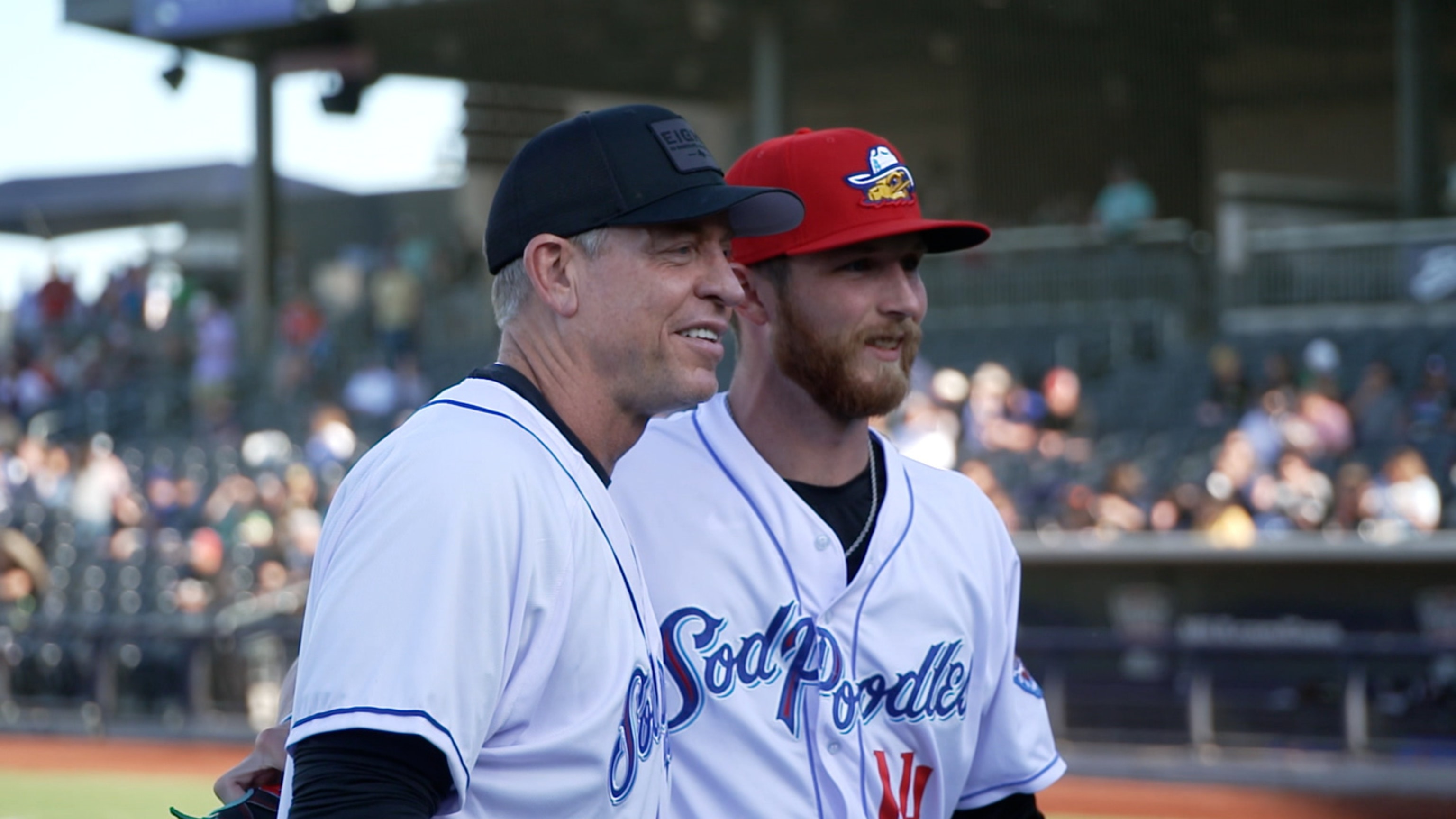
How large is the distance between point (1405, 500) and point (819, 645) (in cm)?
773

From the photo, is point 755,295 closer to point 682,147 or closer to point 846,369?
point 846,369

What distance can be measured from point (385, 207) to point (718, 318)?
23.0 m

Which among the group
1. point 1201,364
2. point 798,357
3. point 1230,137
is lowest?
point 1201,364

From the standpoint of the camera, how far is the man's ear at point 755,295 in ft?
8.94

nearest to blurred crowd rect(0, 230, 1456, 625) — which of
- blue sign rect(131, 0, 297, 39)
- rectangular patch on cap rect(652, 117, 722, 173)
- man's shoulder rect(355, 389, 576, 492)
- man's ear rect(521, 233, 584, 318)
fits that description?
blue sign rect(131, 0, 297, 39)

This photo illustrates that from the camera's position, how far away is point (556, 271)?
75.7 inches

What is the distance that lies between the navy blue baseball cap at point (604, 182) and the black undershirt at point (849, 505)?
84 centimetres

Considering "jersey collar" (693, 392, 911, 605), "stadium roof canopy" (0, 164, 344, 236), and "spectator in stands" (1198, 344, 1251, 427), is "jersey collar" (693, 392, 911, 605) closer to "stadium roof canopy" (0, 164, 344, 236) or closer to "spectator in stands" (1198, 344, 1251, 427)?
"spectator in stands" (1198, 344, 1251, 427)

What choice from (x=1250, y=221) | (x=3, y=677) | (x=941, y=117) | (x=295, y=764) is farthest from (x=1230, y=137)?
(x=295, y=764)

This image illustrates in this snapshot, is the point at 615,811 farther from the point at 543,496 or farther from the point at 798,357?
→ the point at 798,357

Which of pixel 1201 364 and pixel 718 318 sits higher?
pixel 718 318

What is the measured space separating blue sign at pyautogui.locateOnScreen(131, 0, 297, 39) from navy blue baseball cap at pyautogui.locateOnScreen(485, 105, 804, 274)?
1747 centimetres

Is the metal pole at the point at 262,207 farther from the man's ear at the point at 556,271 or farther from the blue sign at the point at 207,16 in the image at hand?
the man's ear at the point at 556,271

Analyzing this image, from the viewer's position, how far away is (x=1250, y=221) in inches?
747
